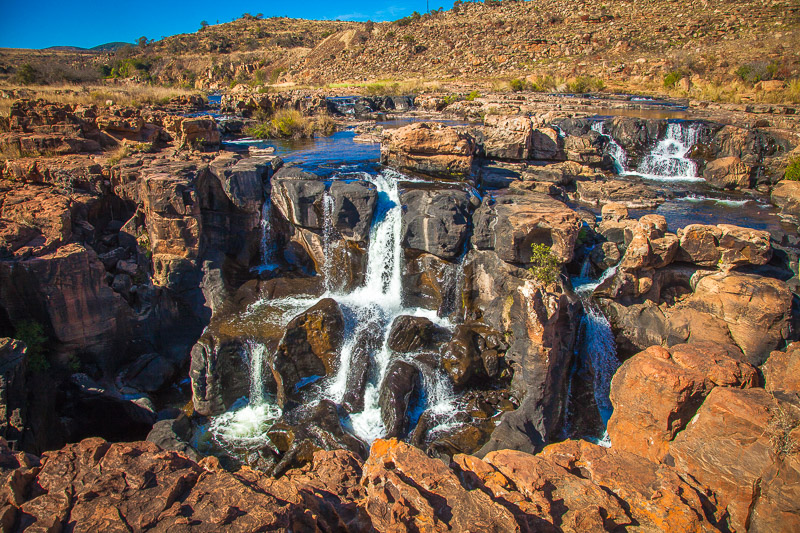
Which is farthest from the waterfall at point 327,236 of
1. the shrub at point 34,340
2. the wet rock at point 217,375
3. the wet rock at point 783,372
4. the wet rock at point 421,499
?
the wet rock at point 783,372

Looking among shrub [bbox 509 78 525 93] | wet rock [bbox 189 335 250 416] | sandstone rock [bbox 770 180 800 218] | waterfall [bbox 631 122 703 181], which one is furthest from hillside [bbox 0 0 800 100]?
wet rock [bbox 189 335 250 416]

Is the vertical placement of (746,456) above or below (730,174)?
below

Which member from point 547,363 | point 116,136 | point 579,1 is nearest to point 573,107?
point 547,363

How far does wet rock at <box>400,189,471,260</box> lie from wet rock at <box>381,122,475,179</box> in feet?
5.46

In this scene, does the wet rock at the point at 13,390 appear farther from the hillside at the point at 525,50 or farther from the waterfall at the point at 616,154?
the hillside at the point at 525,50

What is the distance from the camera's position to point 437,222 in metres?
9.68

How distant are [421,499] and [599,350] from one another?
6109mm

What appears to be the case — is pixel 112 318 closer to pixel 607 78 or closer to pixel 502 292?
pixel 502 292

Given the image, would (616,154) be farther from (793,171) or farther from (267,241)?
(267,241)

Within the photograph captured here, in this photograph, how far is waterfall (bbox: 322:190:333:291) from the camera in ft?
34.0

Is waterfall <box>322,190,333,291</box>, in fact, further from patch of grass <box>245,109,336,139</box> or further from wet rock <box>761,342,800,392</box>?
patch of grass <box>245,109,336,139</box>

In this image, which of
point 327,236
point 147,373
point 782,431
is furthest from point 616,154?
point 147,373

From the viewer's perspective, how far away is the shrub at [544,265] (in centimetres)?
805

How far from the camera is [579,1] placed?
39219 millimetres
